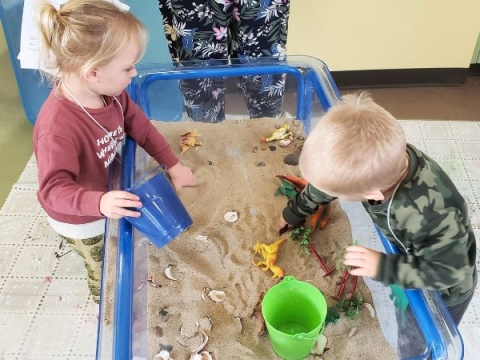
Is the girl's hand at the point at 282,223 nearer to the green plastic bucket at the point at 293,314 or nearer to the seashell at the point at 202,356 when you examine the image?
the green plastic bucket at the point at 293,314

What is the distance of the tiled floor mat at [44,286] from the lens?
123 centimetres

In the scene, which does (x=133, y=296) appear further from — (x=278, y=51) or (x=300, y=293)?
(x=278, y=51)

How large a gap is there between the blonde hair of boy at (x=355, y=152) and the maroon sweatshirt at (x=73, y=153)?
40cm

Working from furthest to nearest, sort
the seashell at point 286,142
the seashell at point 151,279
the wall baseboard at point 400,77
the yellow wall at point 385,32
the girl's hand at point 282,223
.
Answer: the wall baseboard at point 400,77
the yellow wall at point 385,32
the seashell at point 286,142
the girl's hand at point 282,223
the seashell at point 151,279

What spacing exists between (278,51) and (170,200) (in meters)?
0.65

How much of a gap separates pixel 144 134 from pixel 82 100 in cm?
23

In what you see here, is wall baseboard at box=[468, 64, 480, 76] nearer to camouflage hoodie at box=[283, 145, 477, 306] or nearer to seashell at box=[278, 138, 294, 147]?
seashell at box=[278, 138, 294, 147]

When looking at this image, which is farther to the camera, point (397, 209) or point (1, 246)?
point (1, 246)

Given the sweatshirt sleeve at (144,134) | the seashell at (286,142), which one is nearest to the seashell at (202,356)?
the sweatshirt sleeve at (144,134)

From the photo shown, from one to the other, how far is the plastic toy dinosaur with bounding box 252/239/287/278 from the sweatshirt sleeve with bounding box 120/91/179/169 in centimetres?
29

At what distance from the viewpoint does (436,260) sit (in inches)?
30.0

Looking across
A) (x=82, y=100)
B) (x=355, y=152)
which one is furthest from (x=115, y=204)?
(x=355, y=152)

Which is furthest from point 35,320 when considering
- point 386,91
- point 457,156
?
point 386,91

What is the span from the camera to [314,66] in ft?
4.61
